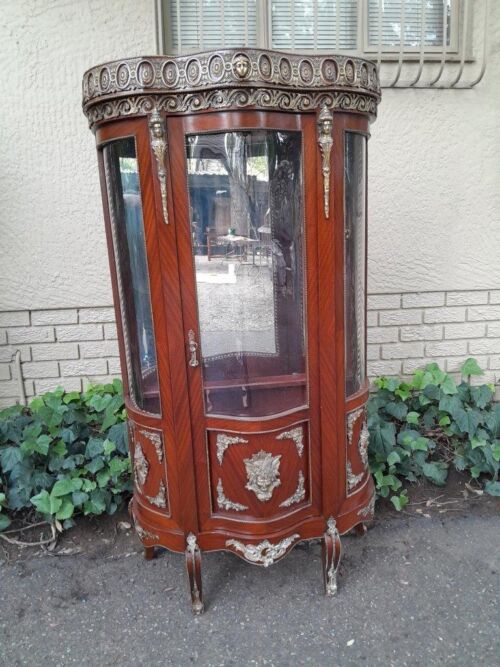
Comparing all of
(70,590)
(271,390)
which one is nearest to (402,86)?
(271,390)

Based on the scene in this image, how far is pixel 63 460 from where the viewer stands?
248 cm

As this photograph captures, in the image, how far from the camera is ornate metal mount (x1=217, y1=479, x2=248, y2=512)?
1.88 metres

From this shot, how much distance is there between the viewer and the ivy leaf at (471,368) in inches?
114

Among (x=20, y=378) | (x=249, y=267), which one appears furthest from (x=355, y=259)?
(x=20, y=378)

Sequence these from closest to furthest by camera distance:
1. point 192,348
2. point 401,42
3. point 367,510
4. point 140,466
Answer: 1. point 192,348
2. point 140,466
3. point 367,510
4. point 401,42

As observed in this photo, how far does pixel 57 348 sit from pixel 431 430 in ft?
7.05

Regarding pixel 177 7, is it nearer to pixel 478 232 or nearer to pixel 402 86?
pixel 402 86

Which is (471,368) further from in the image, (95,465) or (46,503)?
(46,503)

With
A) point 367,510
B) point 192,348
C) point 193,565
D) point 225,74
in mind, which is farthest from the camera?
point 367,510

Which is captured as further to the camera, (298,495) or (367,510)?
(367,510)

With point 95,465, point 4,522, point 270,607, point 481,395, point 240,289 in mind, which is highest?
point 240,289

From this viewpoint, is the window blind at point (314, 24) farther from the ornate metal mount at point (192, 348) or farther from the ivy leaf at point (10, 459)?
the ivy leaf at point (10, 459)

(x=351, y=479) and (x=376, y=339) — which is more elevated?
(x=376, y=339)

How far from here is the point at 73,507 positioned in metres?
2.37
